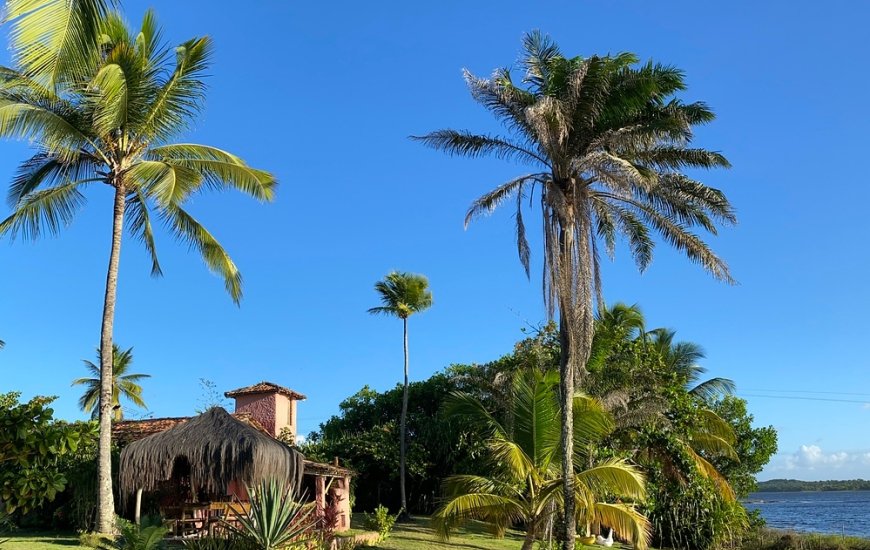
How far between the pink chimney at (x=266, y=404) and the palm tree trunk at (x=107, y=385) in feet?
35.2

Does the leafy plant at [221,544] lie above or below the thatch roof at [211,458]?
below

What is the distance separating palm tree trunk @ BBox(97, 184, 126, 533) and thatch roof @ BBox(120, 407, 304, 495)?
31.9 inches

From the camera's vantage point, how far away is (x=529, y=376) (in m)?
16.5

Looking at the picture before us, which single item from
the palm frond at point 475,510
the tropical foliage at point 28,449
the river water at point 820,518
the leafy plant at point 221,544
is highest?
the tropical foliage at point 28,449

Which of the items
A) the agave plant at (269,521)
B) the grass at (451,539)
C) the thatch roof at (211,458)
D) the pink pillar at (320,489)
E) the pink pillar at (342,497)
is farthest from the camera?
the pink pillar at (342,497)

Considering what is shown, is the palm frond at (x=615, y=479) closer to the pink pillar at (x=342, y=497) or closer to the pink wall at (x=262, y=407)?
the pink pillar at (x=342, y=497)

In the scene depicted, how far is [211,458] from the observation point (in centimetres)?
1597

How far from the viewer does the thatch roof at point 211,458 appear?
15.8 metres

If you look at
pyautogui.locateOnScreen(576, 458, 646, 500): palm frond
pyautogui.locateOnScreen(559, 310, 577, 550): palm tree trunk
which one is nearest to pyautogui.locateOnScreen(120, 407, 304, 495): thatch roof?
pyautogui.locateOnScreen(559, 310, 577, 550): palm tree trunk

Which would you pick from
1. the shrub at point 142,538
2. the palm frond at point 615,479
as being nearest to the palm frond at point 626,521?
the palm frond at point 615,479

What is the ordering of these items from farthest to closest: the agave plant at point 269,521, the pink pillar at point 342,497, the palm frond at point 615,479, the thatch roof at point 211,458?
the pink pillar at point 342,497
the thatch roof at point 211,458
the palm frond at point 615,479
the agave plant at point 269,521

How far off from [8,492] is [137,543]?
6870mm

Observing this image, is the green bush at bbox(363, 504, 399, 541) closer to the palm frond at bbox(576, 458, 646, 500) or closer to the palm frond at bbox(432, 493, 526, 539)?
the palm frond at bbox(432, 493, 526, 539)

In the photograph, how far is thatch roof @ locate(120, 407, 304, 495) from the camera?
15.8 metres
